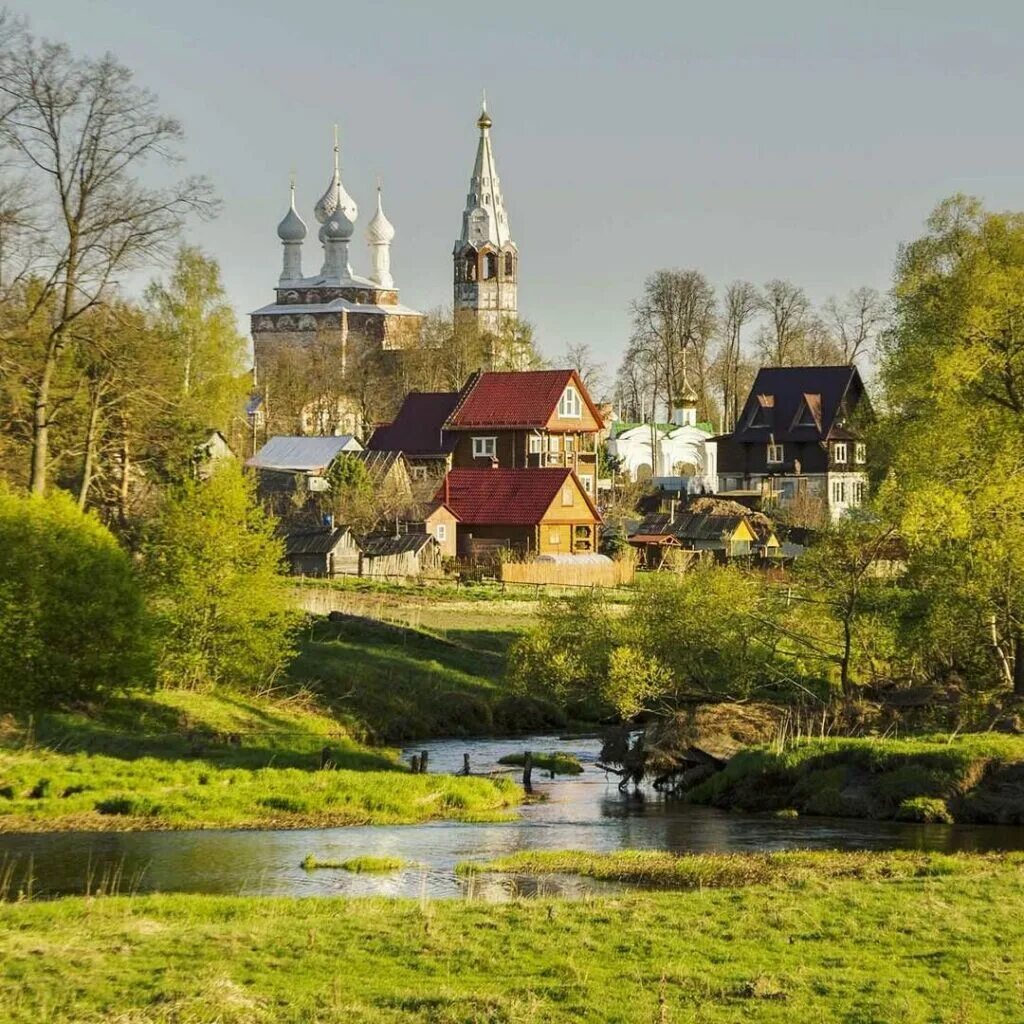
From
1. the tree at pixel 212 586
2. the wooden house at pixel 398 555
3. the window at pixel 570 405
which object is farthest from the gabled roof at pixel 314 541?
the tree at pixel 212 586

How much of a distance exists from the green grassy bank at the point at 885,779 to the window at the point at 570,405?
57.9 m

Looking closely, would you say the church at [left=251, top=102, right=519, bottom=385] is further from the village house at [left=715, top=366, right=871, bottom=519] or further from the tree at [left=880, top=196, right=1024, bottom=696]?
the tree at [left=880, top=196, right=1024, bottom=696]

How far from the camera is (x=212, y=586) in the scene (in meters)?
39.6

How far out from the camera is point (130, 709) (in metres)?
37.1

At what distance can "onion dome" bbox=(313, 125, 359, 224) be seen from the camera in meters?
174

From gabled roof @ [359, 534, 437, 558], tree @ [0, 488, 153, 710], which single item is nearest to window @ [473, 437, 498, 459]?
gabled roof @ [359, 534, 437, 558]

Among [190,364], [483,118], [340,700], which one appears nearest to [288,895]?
[340,700]

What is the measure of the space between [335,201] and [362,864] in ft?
501

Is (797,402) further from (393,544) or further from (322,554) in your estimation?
(322,554)

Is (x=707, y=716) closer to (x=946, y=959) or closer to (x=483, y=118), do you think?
(x=946, y=959)

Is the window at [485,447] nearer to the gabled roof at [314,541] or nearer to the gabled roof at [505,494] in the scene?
the gabled roof at [505,494]

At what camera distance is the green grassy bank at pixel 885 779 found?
30.9m

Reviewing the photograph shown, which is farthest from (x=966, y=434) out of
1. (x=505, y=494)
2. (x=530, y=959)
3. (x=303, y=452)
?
(x=303, y=452)

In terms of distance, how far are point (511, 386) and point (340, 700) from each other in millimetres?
50652
